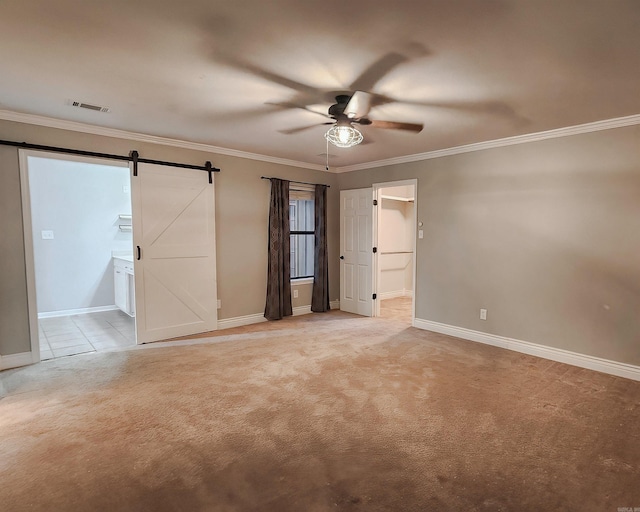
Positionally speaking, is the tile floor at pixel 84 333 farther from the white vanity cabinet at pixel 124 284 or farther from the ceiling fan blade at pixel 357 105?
the ceiling fan blade at pixel 357 105

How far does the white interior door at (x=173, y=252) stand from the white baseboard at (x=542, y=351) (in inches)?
122

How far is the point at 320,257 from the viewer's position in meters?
5.97

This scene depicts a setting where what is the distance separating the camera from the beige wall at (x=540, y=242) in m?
3.40

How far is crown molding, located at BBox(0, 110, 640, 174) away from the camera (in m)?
3.41

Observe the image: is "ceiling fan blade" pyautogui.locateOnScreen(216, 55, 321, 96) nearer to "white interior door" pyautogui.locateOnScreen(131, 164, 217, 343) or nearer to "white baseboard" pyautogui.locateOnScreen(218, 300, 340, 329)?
"white interior door" pyautogui.locateOnScreen(131, 164, 217, 343)

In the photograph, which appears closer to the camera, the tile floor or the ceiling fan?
the ceiling fan

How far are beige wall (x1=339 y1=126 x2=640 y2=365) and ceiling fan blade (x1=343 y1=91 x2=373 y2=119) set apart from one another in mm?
2135

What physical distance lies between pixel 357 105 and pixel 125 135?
9.51ft

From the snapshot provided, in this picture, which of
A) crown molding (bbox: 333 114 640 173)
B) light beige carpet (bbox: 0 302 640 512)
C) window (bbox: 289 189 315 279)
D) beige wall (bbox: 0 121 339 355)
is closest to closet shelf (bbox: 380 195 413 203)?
beige wall (bbox: 0 121 339 355)

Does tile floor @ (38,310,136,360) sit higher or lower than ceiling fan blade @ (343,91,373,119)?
lower

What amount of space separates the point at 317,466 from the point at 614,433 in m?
2.04

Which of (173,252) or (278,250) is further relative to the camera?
(278,250)

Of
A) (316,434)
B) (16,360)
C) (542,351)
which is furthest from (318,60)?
(16,360)

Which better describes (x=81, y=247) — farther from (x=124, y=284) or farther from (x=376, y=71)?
(x=376, y=71)
